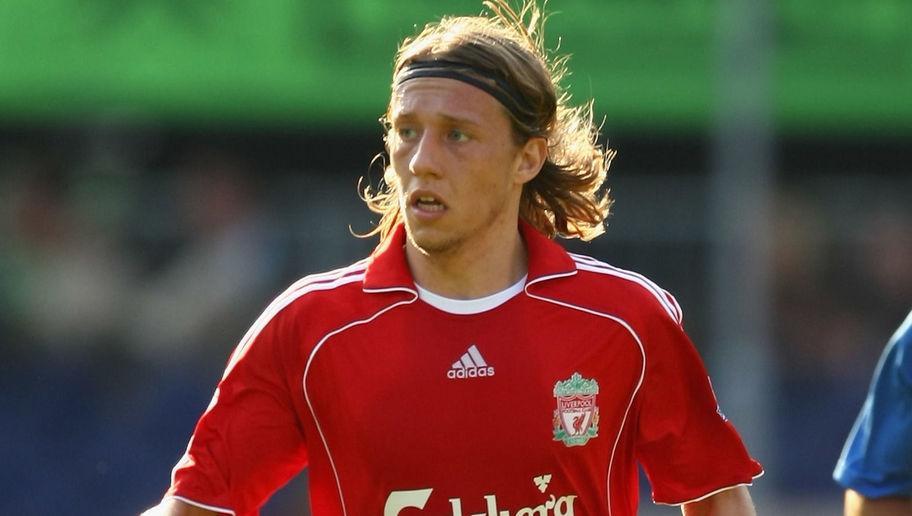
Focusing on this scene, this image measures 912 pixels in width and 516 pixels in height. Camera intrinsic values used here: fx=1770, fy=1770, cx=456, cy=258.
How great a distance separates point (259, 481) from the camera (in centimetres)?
417

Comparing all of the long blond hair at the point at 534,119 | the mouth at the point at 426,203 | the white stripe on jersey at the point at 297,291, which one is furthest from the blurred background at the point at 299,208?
the mouth at the point at 426,203

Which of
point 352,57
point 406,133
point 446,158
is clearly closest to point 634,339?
point 446,158

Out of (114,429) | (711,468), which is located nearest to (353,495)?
(711,468)

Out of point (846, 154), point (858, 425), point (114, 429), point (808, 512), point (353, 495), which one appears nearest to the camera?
point (353, 495)

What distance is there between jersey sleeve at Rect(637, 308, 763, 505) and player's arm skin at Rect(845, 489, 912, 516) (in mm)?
324

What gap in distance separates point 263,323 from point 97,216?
22.5 ft

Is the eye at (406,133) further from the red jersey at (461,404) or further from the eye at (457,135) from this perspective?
the red jersey at (461,404)

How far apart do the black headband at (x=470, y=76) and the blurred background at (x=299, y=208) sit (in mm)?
6141

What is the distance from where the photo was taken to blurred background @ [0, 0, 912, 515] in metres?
10.5

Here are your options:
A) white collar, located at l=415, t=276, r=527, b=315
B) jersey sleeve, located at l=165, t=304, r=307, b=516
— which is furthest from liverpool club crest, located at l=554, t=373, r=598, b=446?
jersey sleeve, located at l=165, t=304, r=307, b=516

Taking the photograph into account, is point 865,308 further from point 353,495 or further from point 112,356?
point 353,495

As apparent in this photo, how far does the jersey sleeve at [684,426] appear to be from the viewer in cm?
434

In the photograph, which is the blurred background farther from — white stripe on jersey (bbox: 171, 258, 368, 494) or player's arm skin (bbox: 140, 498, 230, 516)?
player's arm skin (bbox: 140, 498, 230, 516)

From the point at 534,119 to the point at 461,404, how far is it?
2.45 ft
